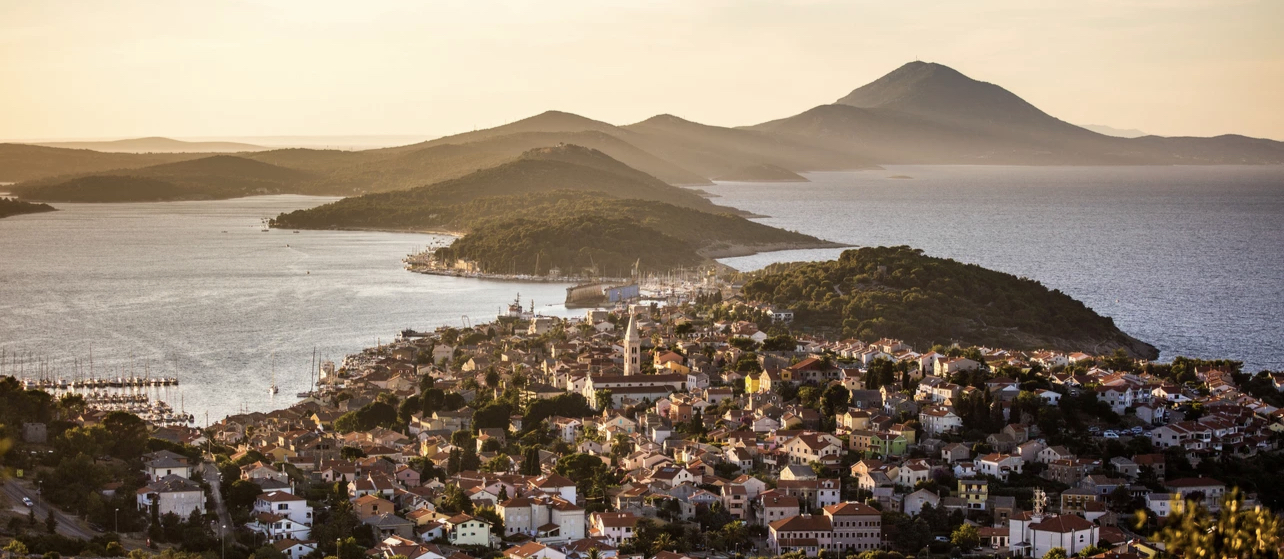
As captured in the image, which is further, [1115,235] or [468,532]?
[1115,235]

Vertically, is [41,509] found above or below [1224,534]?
below

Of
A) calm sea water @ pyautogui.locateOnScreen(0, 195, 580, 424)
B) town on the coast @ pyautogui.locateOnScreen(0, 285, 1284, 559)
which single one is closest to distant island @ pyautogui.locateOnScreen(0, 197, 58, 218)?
calm sea water @ pyautogui.locateOnScreen(0, 195, 580, 424)

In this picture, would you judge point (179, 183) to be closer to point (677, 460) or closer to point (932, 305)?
point (932, 305)

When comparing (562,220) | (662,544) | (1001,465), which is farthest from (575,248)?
(662,544)

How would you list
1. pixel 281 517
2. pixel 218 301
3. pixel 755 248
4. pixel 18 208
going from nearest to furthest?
1. pixel 281 517
2. pixel 218 301
3. pixel 755 248
4. pixel 18 208

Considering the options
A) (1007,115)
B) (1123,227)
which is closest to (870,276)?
(1123,227)

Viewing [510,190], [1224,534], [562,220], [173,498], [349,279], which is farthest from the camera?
[510,190]
